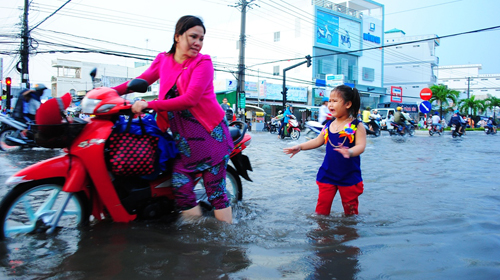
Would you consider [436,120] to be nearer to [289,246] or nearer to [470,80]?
[289,246]

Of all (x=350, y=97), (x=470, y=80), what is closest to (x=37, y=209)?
(x=350, y=97)

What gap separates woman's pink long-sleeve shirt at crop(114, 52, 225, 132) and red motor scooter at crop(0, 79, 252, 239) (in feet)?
0.65

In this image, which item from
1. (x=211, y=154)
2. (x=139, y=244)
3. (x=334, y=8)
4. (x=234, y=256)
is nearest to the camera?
(x=234, y=256)

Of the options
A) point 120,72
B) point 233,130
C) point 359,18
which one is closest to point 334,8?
point 359,18

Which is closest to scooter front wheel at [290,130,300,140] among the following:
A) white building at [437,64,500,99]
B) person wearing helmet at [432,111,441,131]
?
person wearing helmet at [432,111,441,131]

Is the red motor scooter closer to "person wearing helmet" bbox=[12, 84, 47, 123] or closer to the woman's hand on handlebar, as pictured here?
the woman's hand on handlebar

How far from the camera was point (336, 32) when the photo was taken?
41125mm

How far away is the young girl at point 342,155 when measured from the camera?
9.64 ft

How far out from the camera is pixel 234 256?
2.22m

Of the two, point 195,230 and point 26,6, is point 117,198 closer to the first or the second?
point 195,230

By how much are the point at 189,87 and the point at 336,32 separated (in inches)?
1641

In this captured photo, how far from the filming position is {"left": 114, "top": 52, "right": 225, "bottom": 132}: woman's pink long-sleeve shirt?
232cm

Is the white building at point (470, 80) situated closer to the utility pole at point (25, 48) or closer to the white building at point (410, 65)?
the white building at point (410, 65)

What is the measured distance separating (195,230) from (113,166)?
741 mm
